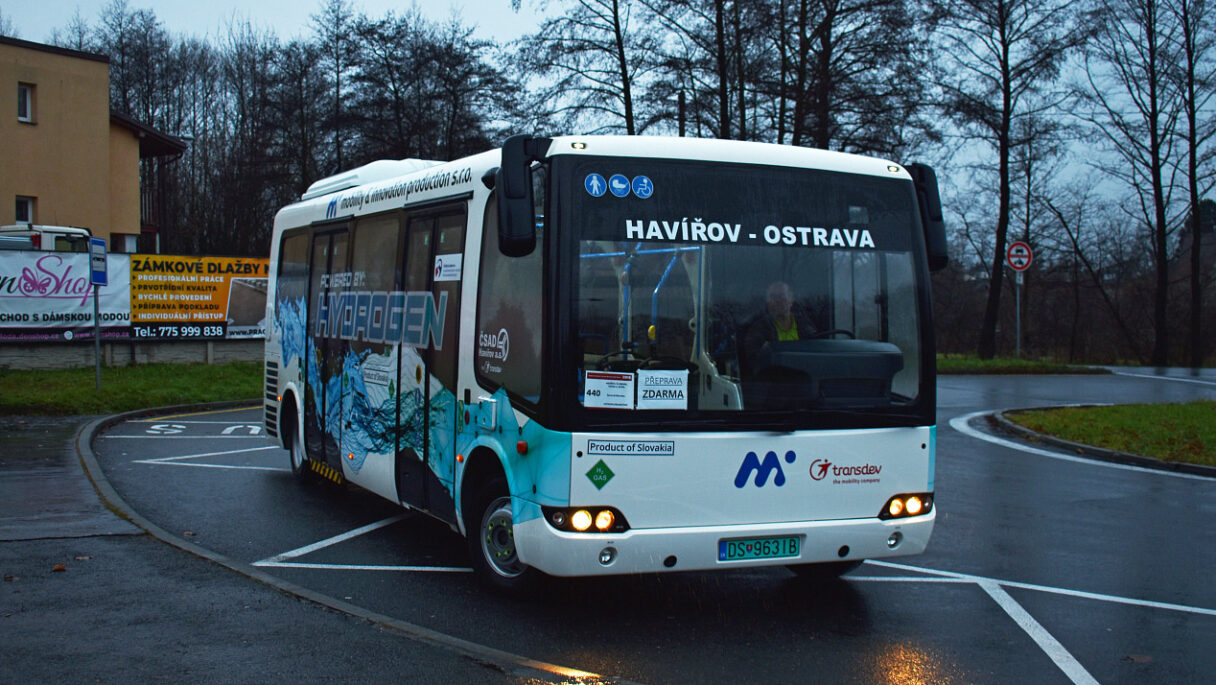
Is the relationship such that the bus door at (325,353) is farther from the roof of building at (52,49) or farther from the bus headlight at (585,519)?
the roof of building at (52,49)

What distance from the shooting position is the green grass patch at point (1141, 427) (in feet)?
46.4

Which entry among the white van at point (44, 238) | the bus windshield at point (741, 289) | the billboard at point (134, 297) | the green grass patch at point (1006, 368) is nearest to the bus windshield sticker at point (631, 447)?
the bus windshield at point (741, 289)

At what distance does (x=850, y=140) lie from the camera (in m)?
26.6

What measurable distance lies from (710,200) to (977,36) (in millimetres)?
29031

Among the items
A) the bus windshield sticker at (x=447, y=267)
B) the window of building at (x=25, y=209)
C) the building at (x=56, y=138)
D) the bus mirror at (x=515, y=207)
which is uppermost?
the building at (x=56, y=138)

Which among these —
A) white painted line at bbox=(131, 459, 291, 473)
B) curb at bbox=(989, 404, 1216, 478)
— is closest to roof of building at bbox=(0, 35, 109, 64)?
white painted line at bbox=(131, 459, 291, 473)

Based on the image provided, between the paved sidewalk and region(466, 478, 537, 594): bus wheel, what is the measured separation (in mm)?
945

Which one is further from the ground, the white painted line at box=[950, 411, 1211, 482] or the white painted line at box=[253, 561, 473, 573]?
the white painted line at box=[950, 411, 1211, 482]

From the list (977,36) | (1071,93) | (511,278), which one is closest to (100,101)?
(977,36)

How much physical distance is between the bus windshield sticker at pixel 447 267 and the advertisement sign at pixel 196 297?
1857 centimetres

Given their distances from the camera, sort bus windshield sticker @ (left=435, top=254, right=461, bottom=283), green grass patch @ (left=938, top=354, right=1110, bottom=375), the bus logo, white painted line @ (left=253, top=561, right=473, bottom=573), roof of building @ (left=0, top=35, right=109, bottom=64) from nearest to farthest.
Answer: the bus logo → bus windshield sticker @ (left=435, top=254, right=461, bottom=283) → white painted line @ (left=253, top=561, right=473, bottom=573) → green grass patch @ (left=938, top=354, right=1110, bottom=375) → roof of building @ (left=0, top=35, right=109, bottom=64)

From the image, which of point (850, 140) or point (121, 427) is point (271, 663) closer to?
point (121, 427)

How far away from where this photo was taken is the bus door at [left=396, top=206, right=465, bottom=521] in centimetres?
734

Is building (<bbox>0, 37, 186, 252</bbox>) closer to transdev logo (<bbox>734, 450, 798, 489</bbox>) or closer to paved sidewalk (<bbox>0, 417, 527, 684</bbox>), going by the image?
paved sidewalk (<bbox>0, 417, 527, 684</bbox>)
